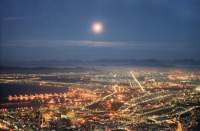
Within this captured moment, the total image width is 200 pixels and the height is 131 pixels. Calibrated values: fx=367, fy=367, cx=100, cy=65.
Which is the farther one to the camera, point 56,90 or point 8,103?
point 56,90

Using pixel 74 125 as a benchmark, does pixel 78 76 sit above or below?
above

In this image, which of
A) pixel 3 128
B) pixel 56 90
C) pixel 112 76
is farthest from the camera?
pixel 112 76

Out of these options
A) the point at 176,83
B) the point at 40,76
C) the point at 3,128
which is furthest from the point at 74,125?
the point at 40,76

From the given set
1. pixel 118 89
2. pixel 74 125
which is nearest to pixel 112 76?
pixel 118 89

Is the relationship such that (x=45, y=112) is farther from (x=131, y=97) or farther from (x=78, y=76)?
(x=78, y=76)

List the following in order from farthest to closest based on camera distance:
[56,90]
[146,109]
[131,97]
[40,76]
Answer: [40,76]
[56,90]
[131,97]
[146,109]

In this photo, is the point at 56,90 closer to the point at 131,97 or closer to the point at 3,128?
the point at 131,97
